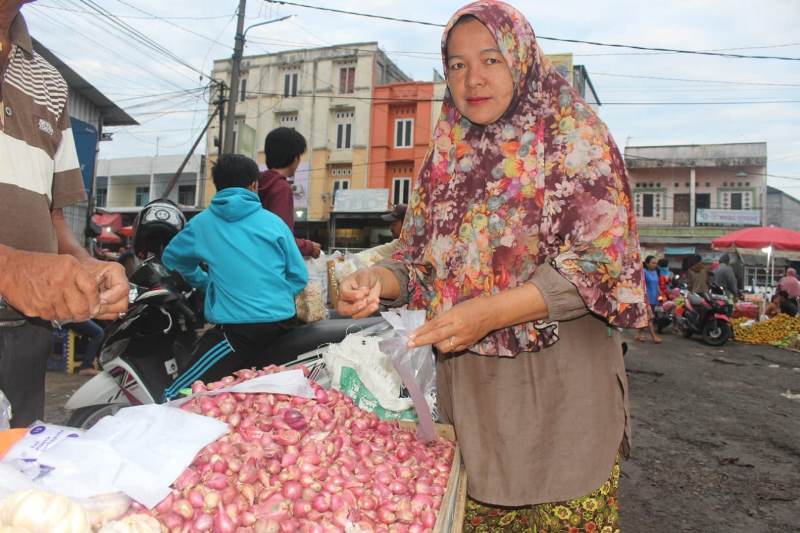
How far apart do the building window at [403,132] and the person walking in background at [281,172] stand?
78.2 ft

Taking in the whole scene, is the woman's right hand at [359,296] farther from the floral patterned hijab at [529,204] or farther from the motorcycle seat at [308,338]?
the motorcycle seat at [308,338]

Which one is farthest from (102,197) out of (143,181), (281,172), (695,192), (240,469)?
(240,469)

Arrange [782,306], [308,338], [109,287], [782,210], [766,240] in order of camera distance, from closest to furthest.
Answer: [109,287] < [308,338] < [766,240] < [782,306] < [782,210]

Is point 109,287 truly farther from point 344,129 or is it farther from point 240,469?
point 344,129

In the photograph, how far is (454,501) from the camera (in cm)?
129

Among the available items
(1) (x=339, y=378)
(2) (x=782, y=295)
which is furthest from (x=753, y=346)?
(1) (x=339, y=378)

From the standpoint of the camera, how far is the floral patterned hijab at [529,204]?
1.30m

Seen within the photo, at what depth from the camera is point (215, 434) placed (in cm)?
126

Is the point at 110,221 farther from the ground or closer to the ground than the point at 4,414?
farther from the ground

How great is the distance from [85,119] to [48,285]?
1475 cm

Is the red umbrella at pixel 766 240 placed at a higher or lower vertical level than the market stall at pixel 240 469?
higher

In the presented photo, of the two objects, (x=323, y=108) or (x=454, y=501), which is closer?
(x=454, y=501)

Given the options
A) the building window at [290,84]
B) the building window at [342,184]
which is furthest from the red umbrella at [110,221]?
the building window at [290,84]

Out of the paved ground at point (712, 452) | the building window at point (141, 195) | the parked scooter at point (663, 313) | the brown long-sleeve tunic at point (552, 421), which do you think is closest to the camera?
the brown long-sleeve tunic at point (552, 421)
